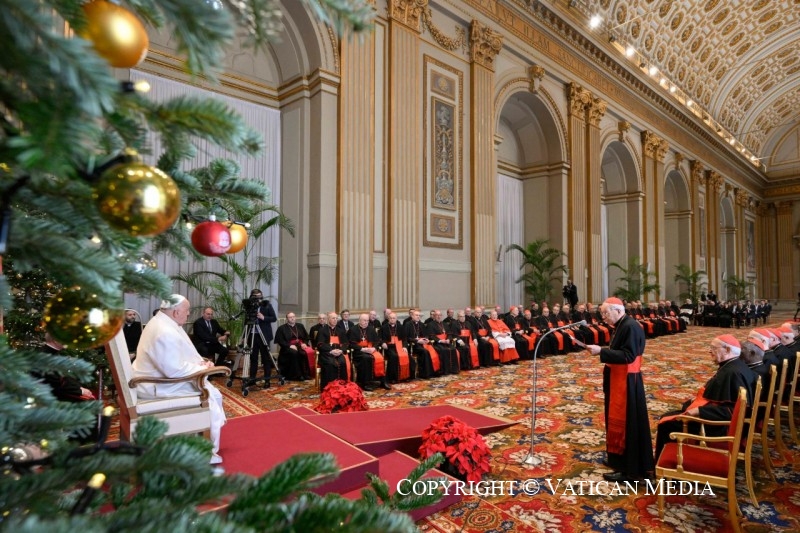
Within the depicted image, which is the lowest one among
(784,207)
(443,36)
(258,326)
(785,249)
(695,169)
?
(258,326)

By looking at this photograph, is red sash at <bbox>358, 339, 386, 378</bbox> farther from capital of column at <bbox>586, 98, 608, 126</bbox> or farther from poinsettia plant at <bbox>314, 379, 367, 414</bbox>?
capital of column at <bbox>586, 98, 608, 126</bbox>

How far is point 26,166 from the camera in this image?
0.59 metres

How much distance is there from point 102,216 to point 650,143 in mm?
20966

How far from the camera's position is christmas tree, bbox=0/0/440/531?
631 millimetres

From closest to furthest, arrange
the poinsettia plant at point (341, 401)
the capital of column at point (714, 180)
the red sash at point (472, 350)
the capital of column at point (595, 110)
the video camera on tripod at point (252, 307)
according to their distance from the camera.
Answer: the poinsettia plant at point (341, 401) → the video camera on tripod at point (252, 307) → the red sash at point (472, 350) → the capital of column at point (595, 110) → the capital of column at point (714, 180)

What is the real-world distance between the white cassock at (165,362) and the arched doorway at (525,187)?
1152cm

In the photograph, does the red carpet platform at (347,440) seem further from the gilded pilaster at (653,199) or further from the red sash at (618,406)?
the gilded pilaster at (653,199)

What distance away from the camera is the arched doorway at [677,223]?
71.8 feet

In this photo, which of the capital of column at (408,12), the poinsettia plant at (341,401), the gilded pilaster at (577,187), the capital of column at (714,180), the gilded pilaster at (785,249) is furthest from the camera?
the gilded pilaster at (785,249)

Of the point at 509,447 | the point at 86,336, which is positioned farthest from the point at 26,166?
the point at 509,447

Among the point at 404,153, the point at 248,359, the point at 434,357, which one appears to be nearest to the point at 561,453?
the point at 434,357

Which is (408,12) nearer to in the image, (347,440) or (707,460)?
(347,440)

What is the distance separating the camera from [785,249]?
2989cm

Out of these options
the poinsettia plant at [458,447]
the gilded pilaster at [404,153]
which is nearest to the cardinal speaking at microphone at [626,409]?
the poinsettia plant at [458,447]
